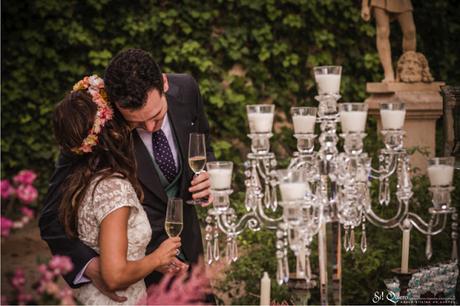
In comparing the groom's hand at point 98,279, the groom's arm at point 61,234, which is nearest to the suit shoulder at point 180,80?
the groom's arm at point 61,234

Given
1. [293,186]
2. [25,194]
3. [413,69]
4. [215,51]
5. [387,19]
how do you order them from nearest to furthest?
[25,194] < [293,186] < [413,69] < [387,19] < [215,51]

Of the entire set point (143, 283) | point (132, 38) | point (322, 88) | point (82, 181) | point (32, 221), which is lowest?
point (32, 221)

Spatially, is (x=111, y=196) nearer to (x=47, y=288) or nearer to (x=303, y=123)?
(x=303, y=123)

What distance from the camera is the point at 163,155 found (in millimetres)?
3049

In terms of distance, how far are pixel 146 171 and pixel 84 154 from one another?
0.31 metres

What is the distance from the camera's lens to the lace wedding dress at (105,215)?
8.38 feet

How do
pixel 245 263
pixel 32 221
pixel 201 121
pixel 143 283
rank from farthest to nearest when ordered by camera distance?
pixel 32 221, pixel 245 263, pixel 201 121, pixel 143 283

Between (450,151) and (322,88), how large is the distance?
1.63 m

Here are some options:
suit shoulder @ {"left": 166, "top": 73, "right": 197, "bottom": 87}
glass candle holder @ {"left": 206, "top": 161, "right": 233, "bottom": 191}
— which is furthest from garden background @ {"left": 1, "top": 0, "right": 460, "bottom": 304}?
glass candle holder @ {"left": 206, "top": 161, "right": 233, "bottom": 191}

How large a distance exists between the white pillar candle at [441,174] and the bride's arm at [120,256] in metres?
0.88

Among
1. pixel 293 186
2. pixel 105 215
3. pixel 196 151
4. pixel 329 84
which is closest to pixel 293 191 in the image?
pixel 293 186

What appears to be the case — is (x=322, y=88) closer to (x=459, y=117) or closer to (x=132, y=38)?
(x=459, y=117)

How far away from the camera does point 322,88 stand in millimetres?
2383

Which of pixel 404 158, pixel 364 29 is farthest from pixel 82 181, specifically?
pixel 364 29
